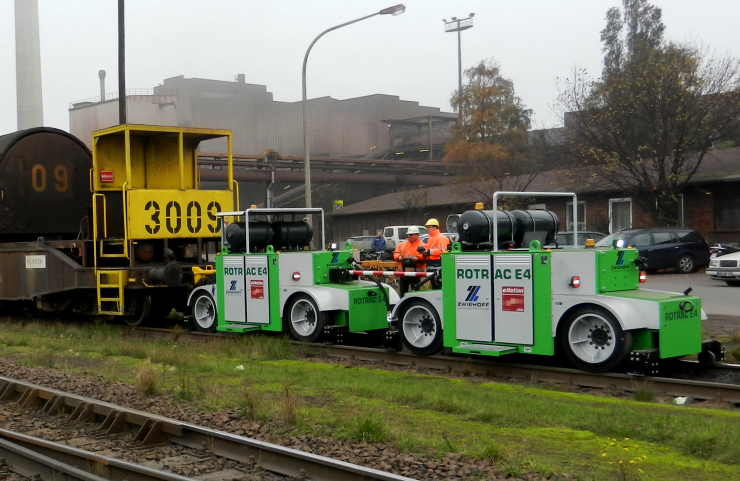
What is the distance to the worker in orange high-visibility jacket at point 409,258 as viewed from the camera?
12609 millimetres

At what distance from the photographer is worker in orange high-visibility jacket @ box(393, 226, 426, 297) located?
1261cm

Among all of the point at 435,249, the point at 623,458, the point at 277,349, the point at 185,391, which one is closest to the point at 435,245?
the point at 435,249

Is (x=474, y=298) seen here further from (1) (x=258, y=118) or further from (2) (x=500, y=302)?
(1) (x=258, y=118)

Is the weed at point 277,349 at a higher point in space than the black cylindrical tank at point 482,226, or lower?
lower

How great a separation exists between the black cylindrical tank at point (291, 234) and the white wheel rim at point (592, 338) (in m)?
5.87

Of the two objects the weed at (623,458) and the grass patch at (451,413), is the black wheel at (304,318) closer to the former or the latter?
the grass patch at (451,413)

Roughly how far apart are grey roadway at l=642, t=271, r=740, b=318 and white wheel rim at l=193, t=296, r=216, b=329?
30.5ft

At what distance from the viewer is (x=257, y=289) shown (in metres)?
13.4

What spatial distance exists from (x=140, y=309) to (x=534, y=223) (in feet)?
27.8

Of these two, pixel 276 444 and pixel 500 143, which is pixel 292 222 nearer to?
pixel 276 444

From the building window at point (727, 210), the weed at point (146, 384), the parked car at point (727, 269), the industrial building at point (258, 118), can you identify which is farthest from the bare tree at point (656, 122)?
the weed at point (146, 384)

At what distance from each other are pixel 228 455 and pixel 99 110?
142 feet

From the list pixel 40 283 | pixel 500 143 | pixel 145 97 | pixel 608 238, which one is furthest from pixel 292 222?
pixel 145 97

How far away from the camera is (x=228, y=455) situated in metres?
6.57
